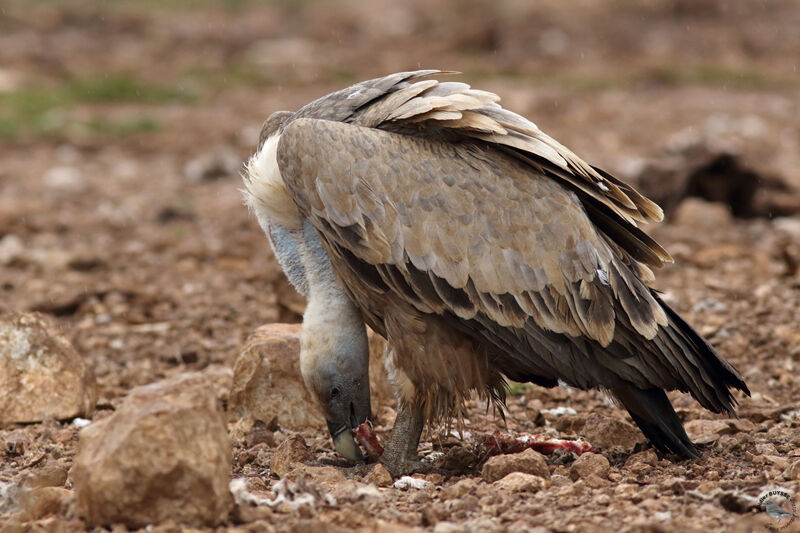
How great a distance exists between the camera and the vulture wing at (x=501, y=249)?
482 cm

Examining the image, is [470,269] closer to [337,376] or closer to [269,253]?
[337,376]

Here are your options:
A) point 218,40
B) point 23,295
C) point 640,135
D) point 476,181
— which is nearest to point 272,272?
point 23,295

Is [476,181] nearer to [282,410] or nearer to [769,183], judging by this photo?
[282,410]

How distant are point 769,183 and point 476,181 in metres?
6.29

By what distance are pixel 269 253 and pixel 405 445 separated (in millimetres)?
4745

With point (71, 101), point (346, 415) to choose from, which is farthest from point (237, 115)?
point (346, 415)

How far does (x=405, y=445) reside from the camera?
16.7ft

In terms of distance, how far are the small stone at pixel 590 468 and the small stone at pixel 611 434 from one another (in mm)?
674

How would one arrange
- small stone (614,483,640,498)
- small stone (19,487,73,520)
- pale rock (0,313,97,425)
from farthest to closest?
pale rock (0,313,97,425) → small stone (614,483,640,498) → small stone (19,487,73,520)

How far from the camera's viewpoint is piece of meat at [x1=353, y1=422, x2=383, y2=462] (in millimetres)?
5164

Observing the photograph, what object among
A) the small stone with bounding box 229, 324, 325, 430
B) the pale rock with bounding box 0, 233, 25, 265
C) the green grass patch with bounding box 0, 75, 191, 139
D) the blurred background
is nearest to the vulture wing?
the small stone with bounding box 229, 324, 325, 430

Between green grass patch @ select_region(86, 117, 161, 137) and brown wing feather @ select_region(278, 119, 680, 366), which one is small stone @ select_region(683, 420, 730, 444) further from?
green grass patch @ select_region(86, 117, 161, 137)

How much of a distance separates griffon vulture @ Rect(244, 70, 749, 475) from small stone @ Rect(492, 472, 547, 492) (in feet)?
2.14

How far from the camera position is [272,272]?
880 centimetres
